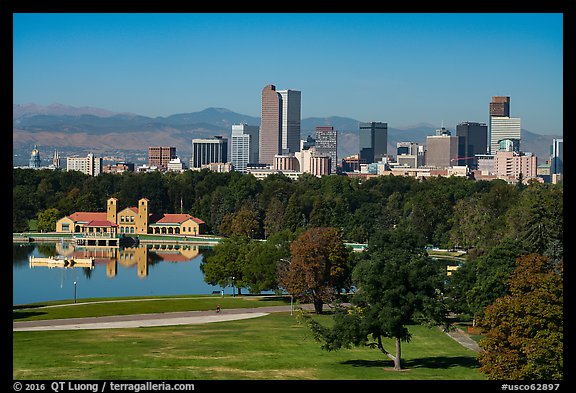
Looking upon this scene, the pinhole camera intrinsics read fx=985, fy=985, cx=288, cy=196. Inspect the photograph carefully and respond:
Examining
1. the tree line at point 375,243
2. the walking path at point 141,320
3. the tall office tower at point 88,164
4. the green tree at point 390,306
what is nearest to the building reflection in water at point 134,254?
the tree line at point 375,243

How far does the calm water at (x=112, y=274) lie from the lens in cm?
3666

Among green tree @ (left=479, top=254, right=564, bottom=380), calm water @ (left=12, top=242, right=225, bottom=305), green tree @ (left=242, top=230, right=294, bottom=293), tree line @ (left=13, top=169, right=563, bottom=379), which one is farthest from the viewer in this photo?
calm water @ (left=12, top=242, right=225, bottom=305)

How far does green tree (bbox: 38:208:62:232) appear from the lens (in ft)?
235

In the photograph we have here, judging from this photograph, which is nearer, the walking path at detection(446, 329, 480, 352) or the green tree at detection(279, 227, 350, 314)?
the walking path at detection(446, 329, 480, 352)

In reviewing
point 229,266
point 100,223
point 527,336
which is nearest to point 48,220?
point 100,223

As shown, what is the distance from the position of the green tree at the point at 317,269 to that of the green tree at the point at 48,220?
43.8 metres

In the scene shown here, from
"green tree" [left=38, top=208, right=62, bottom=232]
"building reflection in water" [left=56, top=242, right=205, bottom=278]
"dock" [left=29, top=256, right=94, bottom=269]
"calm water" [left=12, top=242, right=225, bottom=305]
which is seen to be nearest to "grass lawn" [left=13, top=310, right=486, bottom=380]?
"calm water" [left=12, top=242, right=225, bottom=305]

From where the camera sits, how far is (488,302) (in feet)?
77.0

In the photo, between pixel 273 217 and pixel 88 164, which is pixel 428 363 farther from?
pixel 88 164

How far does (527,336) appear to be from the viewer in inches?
603

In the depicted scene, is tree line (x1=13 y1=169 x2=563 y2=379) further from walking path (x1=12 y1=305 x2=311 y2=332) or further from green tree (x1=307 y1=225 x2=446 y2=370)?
walking path (x1=12 y1=305 x2=311 y2=332)

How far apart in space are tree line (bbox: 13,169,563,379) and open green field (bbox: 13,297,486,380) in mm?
762

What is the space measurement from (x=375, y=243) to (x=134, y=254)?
27.6 meters
